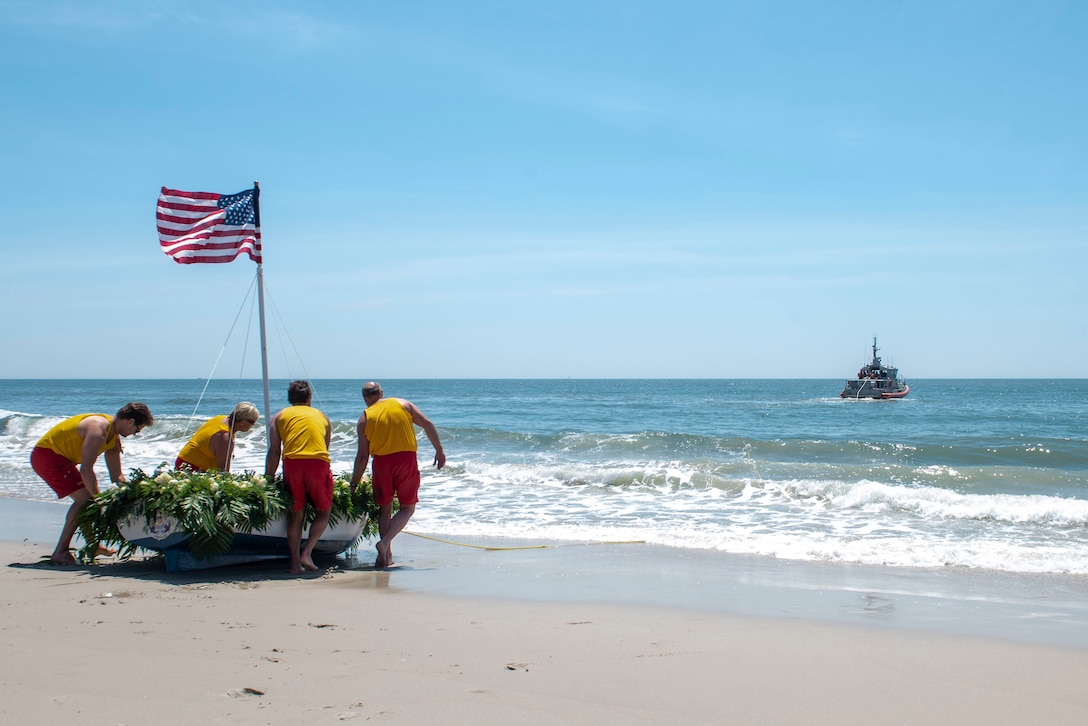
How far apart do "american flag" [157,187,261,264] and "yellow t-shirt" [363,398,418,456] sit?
220 centimetres

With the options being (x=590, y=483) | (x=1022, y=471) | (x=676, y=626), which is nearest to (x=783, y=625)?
(x=676, y=626)

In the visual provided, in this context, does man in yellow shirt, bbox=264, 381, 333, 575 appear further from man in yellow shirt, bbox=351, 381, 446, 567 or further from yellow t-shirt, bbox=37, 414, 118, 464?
yellow t-shirt, bbox=37, 414, 118, 464

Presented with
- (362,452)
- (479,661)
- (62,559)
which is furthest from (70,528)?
(479,661)

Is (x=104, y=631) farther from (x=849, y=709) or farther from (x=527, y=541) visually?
(x=527, y=541)

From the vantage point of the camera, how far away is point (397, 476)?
24.1 ft

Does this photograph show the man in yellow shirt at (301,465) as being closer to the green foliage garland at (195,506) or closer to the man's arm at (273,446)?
the man's arm at (273,446)

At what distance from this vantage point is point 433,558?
7.91 m

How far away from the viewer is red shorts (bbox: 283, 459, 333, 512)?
697cm

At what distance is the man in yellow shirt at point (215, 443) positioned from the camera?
7051 mm

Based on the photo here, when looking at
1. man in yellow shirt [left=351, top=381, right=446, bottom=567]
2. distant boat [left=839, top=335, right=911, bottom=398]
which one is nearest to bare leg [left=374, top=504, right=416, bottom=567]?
man in yellow shirt [left=351, top=381, right=446, bottom=567]

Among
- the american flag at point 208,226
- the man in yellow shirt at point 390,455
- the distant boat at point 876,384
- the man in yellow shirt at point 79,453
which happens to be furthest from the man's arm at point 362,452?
the distant boat at point 876,384

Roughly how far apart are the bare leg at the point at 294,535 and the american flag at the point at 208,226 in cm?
264

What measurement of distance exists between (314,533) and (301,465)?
2.06ft

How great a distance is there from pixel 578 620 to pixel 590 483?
27.8 ft
